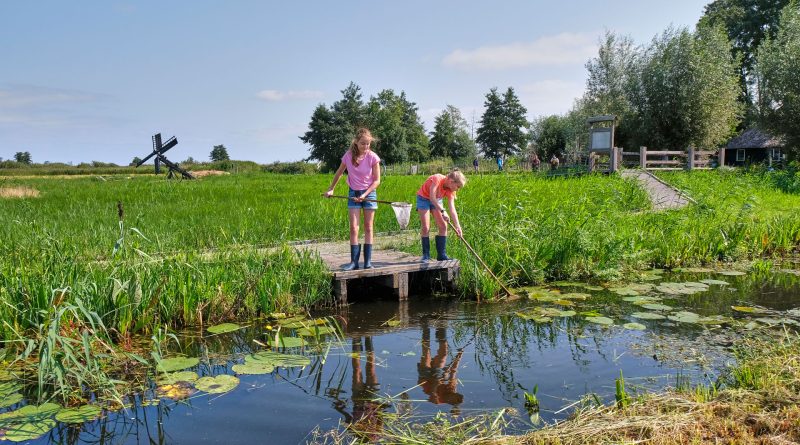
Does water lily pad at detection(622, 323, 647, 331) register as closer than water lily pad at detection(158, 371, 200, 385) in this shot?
No

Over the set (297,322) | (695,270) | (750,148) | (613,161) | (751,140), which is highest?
(751,140)

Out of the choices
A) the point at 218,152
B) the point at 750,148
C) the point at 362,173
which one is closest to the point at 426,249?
the point at 362,173

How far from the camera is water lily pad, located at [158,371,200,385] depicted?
16.2ft

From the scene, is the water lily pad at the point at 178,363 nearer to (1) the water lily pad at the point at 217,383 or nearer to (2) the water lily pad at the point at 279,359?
(1) the water lily pad at the point at 217,383

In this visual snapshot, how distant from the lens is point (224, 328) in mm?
6496

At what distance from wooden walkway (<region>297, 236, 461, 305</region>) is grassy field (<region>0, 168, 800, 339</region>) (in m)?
0.20

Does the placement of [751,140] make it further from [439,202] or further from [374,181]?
[374,181]

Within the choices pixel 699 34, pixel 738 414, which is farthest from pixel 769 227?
pixel 699 34

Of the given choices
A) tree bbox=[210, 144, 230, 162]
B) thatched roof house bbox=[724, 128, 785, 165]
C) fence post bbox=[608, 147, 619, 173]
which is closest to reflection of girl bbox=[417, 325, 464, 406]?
fence post bbox=[608, 147, 619, 173]

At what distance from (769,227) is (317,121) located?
54430 mm

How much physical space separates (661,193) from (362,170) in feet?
39.0

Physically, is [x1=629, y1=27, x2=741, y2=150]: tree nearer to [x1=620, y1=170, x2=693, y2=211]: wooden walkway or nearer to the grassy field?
[x1=620, y1=170, x2=693, y2=211]: wooden walkway

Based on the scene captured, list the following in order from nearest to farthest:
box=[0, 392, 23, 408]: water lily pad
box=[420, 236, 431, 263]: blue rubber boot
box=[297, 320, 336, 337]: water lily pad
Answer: box=[0, 392, 23, 408]: water lily pad
box=[297, 320, 336, 337]: water lily pad
box=[420, 236, 431, 263]: blue rubber boot

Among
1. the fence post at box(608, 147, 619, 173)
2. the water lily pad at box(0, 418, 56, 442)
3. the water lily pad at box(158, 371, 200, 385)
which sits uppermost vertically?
the fence post at box(608, 147, 619, 173)
